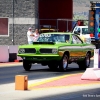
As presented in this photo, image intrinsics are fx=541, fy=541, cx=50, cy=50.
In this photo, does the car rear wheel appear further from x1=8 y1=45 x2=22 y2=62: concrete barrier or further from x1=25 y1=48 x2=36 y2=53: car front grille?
A: x1=8 y1=45 x2=22 y2=62: concrete barrier

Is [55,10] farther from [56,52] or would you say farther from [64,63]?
[56,52]

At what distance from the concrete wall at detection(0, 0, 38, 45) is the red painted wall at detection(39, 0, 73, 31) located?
2.64 m

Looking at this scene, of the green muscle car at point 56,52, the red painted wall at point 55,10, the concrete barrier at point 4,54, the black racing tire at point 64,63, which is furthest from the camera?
the red painted wall at point 55,10

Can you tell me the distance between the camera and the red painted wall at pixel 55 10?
150 ft

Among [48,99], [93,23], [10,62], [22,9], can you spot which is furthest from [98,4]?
[48,99]

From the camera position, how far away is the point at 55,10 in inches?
1842

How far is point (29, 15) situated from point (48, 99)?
28.5 meters

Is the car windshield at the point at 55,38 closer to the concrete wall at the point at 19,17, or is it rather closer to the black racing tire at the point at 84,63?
the black racing tire at the point at 84,63

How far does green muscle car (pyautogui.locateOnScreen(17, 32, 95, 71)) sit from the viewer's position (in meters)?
22.8

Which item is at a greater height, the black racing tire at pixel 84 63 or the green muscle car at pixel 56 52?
the green muscle car at pixel 56 52

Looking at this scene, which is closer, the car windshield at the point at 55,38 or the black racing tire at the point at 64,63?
the black racing tire at the point at 64,63

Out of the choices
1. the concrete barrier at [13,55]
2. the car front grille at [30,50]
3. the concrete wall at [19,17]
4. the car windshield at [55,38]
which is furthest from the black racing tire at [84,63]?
the concrete wall at [19,17]

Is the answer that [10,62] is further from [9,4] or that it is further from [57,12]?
[57,12]

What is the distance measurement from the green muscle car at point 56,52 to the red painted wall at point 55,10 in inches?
791
